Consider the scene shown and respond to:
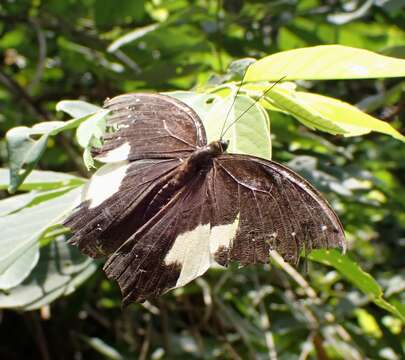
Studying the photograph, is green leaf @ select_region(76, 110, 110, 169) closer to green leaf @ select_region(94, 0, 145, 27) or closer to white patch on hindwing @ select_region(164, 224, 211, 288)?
white patch on hindwing @ select_region(164, 224, 211, 288)

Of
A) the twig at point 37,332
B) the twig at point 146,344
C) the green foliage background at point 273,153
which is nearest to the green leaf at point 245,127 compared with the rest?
the green foliage background at point 273,153

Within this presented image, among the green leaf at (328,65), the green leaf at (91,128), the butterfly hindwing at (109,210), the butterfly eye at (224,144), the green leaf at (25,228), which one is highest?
the green leaf at (328,65)

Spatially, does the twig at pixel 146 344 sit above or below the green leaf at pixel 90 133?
below

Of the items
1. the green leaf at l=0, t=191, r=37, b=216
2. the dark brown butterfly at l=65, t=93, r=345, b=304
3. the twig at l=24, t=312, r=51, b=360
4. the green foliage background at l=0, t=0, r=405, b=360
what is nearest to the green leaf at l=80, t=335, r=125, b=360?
the green foliage background at l=0, t=0, r=405, b=360

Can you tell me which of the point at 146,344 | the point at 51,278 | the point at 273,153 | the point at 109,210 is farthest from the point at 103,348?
the point at 109,210

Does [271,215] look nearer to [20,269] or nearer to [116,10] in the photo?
[20,269]

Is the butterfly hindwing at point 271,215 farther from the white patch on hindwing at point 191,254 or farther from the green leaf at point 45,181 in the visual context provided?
the green leaf at point 45,181

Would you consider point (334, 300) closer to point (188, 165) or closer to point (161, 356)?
point (161, 356)
